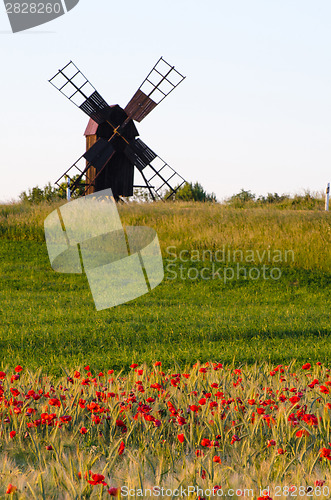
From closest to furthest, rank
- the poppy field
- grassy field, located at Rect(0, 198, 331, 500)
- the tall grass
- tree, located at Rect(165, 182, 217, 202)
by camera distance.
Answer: the poppy field → grassy field, located at Rect(0, 198, 331, 500) → the tall grass → tree, located at Rect(165, 182, 217, 202)

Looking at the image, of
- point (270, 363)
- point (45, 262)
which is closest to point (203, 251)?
point (45, 262)

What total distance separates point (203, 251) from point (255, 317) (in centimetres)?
487

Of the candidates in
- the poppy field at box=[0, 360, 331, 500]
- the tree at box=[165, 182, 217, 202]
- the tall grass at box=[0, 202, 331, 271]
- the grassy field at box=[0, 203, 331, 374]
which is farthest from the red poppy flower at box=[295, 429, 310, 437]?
the tree at box=[165, 182, 217, 202]

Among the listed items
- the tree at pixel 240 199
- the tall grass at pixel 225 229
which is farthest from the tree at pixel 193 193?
the tall grass at pixel 225 229

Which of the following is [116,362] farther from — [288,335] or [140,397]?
[288,335]

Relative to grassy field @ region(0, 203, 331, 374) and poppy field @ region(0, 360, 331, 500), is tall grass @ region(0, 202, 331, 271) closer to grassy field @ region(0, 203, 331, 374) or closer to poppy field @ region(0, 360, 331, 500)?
grassy field @ region(0, 203, 331, 374)

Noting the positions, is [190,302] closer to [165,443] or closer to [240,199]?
[165,443]

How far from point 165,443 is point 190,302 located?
5.35 m

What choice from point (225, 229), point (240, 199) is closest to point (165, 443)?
point (225, 229)

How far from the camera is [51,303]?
7.88m

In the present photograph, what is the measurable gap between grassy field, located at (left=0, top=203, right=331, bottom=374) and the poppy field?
1.34 meters

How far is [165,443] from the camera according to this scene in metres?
2.74

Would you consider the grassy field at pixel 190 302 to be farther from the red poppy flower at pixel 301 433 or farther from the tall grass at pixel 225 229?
the red poppy flower at pixel 301 433

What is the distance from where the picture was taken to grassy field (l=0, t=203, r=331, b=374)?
5.37 metres
